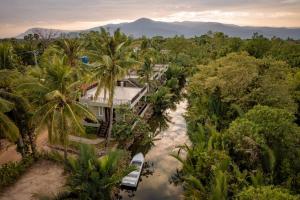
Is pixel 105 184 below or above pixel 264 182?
below

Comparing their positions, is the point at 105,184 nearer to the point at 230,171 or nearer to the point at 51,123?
the point at 51,123

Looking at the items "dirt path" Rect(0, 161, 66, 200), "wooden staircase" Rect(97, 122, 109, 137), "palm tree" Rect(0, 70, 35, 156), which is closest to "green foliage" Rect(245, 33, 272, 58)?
"wooden staircase" Rect(97, 122, 109, 137)

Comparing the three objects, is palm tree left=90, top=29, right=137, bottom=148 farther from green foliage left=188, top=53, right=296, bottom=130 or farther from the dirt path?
green foliage left=188, top=53, right=296, bottom=130

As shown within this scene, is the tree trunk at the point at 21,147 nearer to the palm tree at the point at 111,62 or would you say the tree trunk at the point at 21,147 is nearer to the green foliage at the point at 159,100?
the palm tree at the point at 111,62

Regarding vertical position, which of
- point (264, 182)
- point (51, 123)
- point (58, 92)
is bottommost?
point (264, 182)

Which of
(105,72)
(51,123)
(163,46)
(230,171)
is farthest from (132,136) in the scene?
(163,46)

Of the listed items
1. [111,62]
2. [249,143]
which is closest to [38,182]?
[111,62]

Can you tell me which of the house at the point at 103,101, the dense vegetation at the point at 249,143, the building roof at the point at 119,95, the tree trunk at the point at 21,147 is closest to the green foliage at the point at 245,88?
the dense vegetation at the point at 249,143
